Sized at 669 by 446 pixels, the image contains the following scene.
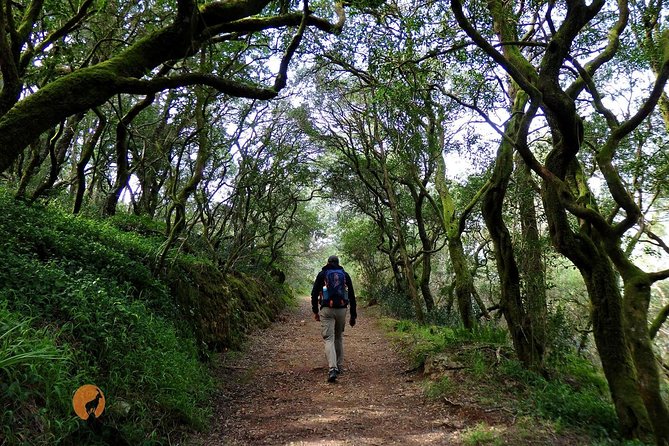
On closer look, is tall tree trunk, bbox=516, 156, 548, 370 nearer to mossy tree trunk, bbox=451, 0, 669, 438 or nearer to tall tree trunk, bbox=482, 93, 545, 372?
tall tree trunk, bbox=482, 93, 545, 372

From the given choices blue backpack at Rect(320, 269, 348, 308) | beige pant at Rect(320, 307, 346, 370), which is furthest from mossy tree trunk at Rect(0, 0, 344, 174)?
beige pant at Rect(320, 307, 346, 370)

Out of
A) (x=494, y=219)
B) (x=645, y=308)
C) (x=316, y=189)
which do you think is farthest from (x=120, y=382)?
(x=316, y=189)

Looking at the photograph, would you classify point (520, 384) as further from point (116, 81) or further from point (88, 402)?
point (116, 81)

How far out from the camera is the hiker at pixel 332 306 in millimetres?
6559

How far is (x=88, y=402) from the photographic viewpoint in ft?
9.86

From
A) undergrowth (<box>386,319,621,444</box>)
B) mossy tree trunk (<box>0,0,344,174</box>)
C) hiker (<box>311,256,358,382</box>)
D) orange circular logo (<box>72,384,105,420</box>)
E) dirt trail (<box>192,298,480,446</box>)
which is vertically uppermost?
mossy tree trunk (<box>0,0,344,174</box>)

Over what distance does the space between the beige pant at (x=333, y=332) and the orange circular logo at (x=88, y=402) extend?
12.6 ft

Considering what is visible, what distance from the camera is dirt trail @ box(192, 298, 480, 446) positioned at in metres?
4.17

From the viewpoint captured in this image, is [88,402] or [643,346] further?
[643,346]

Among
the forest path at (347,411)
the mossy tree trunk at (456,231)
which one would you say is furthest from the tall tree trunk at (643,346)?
the mossy tree trunk at (456,231)

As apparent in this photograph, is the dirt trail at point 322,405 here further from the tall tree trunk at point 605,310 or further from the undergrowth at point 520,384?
the tall tree trunk at point 605,310

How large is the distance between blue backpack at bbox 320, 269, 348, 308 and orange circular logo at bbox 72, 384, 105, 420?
3914 mm

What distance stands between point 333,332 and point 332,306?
447 millimetres

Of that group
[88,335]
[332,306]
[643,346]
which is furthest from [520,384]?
[88,335]
